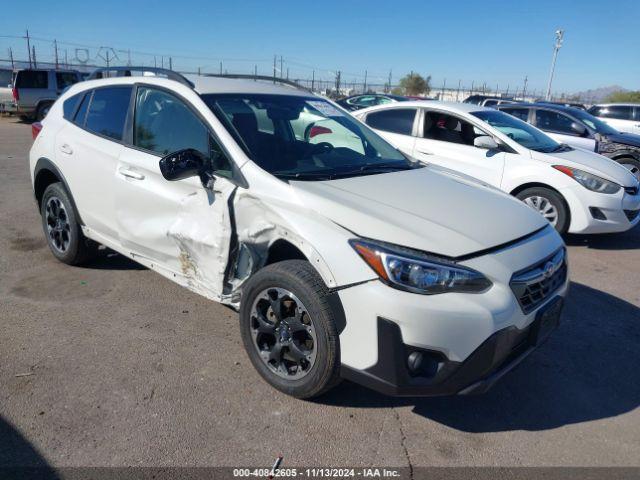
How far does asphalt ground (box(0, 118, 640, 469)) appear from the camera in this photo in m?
2.56

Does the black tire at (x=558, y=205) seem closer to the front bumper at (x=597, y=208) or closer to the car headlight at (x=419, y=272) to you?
the front bumper at (x=597, y=208)

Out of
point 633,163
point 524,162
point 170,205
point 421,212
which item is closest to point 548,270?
point 421,212

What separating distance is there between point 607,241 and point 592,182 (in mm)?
1080

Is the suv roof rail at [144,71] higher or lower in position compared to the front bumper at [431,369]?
higher

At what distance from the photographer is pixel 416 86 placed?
50.4 meters

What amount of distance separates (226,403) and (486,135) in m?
5.17

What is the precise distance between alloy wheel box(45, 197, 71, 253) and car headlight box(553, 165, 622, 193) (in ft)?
18.2

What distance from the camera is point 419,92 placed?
50.3 m

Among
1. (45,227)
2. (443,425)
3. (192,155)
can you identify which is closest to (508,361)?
(443,425)

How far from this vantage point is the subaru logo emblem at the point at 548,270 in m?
2.79

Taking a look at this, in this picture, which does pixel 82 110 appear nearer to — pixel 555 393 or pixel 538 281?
pixel 538 281

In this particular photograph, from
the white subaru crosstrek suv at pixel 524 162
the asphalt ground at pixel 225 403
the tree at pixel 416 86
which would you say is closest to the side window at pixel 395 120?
the white subaru crosstrek suv at pixel 524 162

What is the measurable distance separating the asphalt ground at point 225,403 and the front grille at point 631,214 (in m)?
2.40

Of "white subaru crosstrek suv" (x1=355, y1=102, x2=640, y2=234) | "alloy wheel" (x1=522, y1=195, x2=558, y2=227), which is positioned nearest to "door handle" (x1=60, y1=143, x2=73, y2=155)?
"white subaru crosstrek suv" (x1=355, y1=102, x2=640, y2=234)
